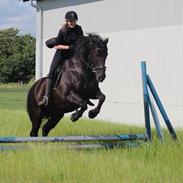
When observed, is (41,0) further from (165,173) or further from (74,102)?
(165,173)

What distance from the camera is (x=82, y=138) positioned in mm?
7887

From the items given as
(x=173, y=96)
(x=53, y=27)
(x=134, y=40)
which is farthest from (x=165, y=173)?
(x=53, y=27)

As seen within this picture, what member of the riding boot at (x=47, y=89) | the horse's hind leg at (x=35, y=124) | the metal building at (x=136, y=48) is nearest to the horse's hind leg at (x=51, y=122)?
the horse's hind leg at (x=35, y=124)

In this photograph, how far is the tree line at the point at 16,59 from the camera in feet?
214

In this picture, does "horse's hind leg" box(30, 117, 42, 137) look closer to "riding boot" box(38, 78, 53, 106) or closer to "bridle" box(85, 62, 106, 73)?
"riding boot" box(38, 78, 53, 106)

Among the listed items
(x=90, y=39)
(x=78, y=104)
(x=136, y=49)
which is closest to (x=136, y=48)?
(x=136, y=49)

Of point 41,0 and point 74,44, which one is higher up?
point 41,0

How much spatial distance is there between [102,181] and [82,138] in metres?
1.72

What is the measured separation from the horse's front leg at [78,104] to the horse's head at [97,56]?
55 centimetres

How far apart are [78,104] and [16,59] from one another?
59.2 metres

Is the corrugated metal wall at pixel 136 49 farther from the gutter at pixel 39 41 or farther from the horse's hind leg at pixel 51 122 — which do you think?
the horse's hind leg at pixel 51 122

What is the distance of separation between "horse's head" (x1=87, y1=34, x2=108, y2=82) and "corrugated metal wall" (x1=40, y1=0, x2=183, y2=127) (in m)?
7.38

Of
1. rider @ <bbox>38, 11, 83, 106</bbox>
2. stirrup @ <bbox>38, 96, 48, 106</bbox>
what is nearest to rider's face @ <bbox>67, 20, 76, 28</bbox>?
rider @ <bbox>38, 11, 83, 106</bbox>

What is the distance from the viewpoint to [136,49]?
17000 millimetres
